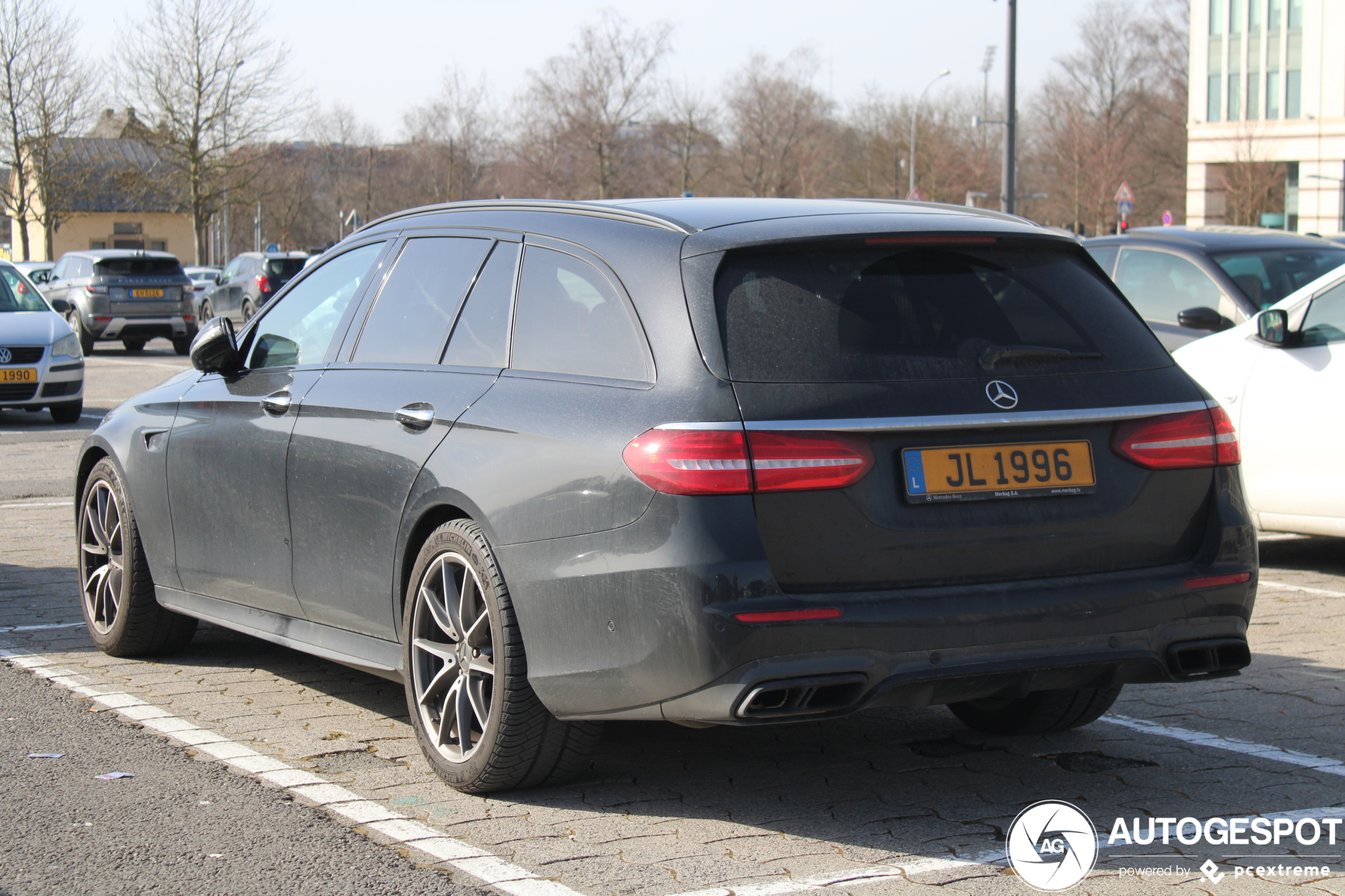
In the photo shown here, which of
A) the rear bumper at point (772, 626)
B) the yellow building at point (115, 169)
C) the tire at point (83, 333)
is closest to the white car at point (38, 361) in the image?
the tire at point (83, 333)

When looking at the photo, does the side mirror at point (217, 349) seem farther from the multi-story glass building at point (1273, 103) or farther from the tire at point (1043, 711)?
the multi-story glass building at point (1273, 103)

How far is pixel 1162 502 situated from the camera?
4.11 metres

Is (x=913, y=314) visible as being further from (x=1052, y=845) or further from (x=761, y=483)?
(x=1052, y=845)

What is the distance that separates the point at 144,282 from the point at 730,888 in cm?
2685

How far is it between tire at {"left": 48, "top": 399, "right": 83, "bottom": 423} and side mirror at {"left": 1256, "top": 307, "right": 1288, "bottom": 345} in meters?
12.7

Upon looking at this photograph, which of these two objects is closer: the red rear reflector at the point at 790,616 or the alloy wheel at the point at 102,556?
the red rear reflector at the point at 790,616

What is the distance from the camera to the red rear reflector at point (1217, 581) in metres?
4.09

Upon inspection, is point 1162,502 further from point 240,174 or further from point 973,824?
point 240,174

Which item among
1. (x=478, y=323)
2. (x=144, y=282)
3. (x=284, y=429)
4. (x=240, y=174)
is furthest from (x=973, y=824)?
(x=240, y=174)

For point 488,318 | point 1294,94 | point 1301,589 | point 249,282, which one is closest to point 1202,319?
point 1301,589

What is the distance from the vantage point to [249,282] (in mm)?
33875

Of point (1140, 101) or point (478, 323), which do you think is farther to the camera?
point (1140, 101)

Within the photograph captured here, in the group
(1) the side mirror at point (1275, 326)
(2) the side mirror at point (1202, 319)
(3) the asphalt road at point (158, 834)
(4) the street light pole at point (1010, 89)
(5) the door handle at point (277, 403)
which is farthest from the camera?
(4) the street light pole at point (1010, 89)

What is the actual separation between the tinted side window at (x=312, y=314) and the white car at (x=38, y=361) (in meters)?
11.8
